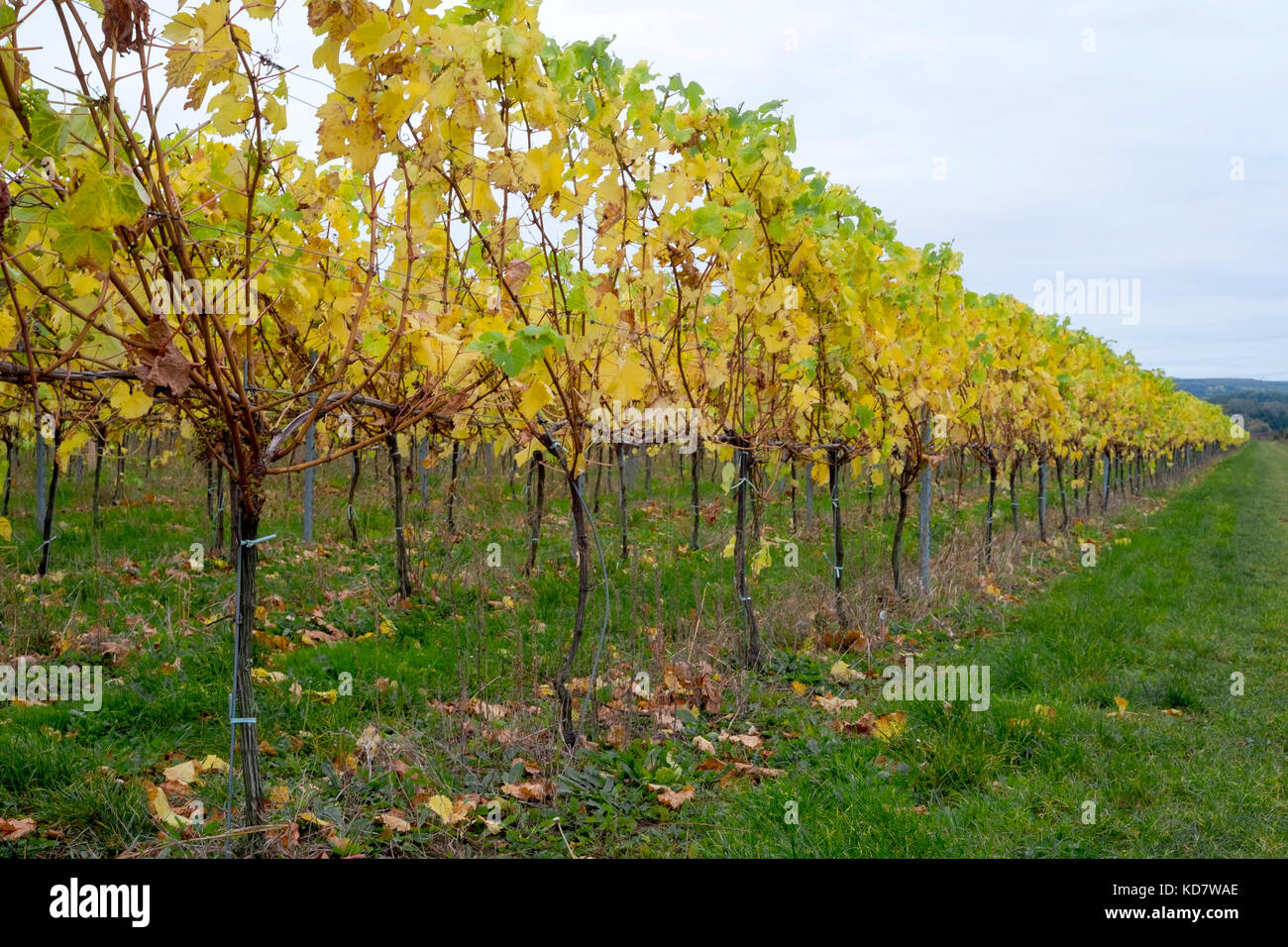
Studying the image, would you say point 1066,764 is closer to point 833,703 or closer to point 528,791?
point 833,703

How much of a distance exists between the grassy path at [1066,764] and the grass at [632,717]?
0.02 meters

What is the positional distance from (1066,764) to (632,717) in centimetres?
213

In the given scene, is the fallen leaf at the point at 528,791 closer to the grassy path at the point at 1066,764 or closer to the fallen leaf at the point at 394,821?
the fallen leaf at the point at 394,821

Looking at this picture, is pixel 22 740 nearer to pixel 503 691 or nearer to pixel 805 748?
pixel 503 691

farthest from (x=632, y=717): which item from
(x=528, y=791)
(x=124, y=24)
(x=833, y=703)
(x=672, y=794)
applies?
(x=124, y=24)

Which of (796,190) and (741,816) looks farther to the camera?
(796,190)

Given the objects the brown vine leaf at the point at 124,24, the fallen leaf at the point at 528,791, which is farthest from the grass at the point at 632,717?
the brown vine leaf at the point at 124,24

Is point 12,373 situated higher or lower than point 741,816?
higher

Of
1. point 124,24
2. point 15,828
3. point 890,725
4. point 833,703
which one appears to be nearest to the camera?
point 124,24

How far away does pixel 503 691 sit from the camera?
4602mm

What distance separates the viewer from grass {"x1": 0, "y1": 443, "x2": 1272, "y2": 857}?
316 centimetres

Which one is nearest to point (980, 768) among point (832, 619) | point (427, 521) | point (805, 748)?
point (805, 748)

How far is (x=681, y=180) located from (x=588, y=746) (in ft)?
8.81

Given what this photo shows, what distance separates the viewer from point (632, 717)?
407 centimetres
